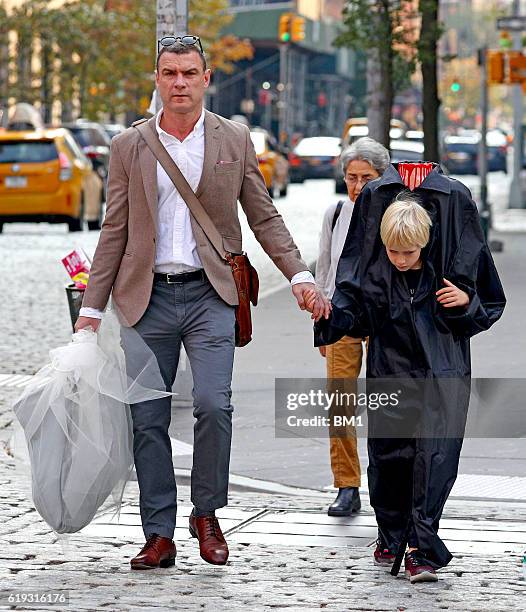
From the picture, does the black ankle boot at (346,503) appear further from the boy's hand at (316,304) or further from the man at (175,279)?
the boy's hand at (316,304)

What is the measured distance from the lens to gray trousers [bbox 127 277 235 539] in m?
6.80

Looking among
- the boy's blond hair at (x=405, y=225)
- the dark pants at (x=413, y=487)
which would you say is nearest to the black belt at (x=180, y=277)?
the boy's blond hair at (x=405, y=225)

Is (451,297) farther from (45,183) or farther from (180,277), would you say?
(45,183)

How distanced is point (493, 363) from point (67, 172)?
1687 cm

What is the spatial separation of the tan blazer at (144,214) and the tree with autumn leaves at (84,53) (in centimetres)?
4102

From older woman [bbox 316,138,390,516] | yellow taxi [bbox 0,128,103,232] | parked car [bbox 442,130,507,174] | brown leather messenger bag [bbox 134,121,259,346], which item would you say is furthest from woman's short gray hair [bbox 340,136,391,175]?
parked car [bbox 442,130,507,174]

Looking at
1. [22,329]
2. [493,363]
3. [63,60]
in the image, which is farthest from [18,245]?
[63,60]

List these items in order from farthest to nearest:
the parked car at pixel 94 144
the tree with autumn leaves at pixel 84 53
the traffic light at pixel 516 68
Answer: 1. the tree with autumn leaves at pixel 84 53
2. the parked car at pixel 94 144
3. the traffic light at pixel 516 68

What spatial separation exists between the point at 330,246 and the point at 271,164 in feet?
108

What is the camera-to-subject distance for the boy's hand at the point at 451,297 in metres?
6.56

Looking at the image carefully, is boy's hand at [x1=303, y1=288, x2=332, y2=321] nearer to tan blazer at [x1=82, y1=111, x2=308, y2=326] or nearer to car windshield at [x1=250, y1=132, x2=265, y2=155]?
tan blazer at [x1=82, y1=111, x2=308, y2=326]

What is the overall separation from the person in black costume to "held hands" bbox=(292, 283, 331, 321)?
6 cm

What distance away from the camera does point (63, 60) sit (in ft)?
167

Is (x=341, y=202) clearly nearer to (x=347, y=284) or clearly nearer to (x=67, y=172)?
(x=347, y=284)
